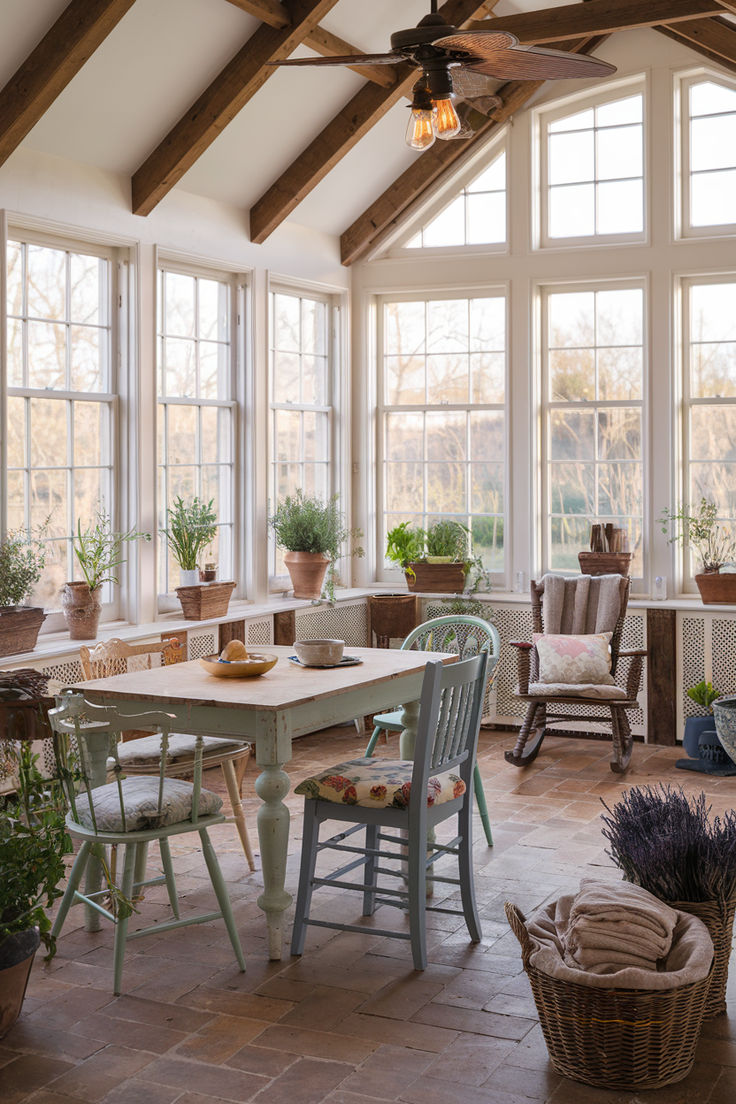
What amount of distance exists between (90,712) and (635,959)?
5.79 feet

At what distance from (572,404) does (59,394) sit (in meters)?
3.43

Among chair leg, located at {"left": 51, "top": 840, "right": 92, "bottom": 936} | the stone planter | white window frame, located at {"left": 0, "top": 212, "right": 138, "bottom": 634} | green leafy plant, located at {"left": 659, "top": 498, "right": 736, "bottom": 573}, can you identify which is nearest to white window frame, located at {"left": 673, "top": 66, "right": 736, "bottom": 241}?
green leafy plant, located at {"left": 659, "top": 498, "right": 736, "bottom": 573}

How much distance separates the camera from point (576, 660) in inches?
269

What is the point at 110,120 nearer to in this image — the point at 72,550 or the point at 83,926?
the point at 72,550

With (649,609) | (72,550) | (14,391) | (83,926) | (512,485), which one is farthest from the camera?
(512,485)

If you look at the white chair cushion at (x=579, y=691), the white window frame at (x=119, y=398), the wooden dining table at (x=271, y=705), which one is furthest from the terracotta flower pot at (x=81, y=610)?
the white chair cushion at (x=579, y=691)

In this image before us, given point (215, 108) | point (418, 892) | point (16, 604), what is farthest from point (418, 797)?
point (215, 108)

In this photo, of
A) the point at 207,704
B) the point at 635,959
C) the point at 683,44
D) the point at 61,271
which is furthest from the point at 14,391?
the point at 683,44

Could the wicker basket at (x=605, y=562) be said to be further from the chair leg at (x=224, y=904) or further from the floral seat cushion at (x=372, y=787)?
the chair leg at (x=224, y=904)

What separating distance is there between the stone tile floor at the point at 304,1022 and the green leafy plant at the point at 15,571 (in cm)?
157

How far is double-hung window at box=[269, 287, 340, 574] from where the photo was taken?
7820 mm

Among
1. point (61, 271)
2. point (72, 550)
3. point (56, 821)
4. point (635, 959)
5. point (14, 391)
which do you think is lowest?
point (635, 959)

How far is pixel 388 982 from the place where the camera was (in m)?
3.84

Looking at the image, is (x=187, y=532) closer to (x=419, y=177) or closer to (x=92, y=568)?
(x=92, y=568)
